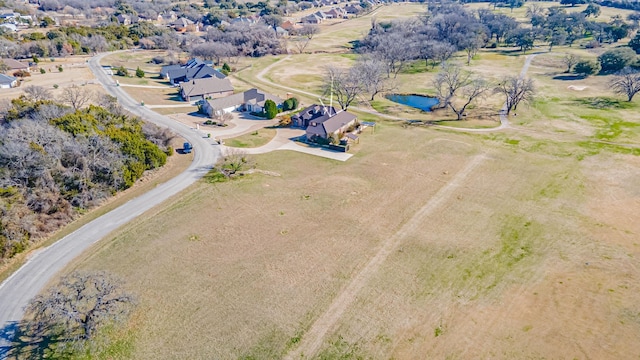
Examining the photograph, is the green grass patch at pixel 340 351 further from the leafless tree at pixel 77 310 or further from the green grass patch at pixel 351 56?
the green grass patch at pixel 351 56

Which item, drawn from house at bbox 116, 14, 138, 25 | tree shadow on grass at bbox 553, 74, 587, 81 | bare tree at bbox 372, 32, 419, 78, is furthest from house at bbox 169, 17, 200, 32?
tree shadow on grass at bbox 553, 74, 587, 81

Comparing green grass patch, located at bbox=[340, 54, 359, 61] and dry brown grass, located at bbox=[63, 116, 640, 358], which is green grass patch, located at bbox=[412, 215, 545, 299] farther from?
green grass patch, located at bbox=[340, 54, 359, 61]

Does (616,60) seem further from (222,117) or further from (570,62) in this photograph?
(222,117)

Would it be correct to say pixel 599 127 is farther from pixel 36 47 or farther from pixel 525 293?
pixel 36 47

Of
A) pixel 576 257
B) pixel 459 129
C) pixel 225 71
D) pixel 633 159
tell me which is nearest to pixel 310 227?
pixel 576 257

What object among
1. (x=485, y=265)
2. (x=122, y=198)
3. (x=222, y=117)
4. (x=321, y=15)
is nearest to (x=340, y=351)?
(x=485, y=265)
